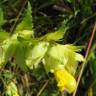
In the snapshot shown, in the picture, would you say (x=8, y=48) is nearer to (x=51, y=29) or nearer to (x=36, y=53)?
(x=36, y=53)

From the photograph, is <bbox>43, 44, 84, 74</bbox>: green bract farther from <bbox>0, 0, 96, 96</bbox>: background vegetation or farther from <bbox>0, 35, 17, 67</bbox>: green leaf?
<bbox>0, 0, 96, 96</bbox>: background vegetation

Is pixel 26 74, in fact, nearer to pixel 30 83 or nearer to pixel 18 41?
pixel 30 83

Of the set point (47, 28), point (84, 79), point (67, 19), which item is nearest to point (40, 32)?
point (47, 28)

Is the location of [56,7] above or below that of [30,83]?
above

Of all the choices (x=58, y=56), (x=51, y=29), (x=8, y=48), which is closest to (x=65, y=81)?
(x=58, y=56)

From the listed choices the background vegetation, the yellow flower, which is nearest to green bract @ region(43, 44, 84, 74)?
the yellow flower

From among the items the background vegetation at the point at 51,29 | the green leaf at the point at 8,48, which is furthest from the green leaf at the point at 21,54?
the background vegetation at the point at 51,29
